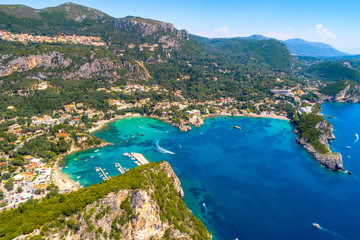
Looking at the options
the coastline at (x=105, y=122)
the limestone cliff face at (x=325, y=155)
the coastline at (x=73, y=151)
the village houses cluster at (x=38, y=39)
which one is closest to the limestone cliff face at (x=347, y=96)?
the coastline at (x=73, y=151)

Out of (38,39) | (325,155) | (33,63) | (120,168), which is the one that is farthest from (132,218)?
(38,39)

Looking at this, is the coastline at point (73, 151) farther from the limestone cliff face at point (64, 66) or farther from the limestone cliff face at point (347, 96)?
the limestone cliff face at point (347, 96)

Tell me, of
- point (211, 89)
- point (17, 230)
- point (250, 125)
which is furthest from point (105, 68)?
point (17, 230)

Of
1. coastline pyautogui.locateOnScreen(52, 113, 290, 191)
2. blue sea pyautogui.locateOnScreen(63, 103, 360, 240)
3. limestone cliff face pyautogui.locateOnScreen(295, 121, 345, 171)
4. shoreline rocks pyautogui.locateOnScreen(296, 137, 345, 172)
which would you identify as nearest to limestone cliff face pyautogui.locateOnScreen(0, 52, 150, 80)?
coastline pyautogui.locateOnScreen(52, 113, 290, 191)

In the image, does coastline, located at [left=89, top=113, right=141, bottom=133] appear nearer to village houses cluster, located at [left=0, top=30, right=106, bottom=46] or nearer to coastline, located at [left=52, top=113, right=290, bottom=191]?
coastline, located at [left=52, top=113, right=290, bottom=191]

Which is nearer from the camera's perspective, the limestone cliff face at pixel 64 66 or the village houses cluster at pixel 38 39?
the limestone cliff face at pixel 64 66
